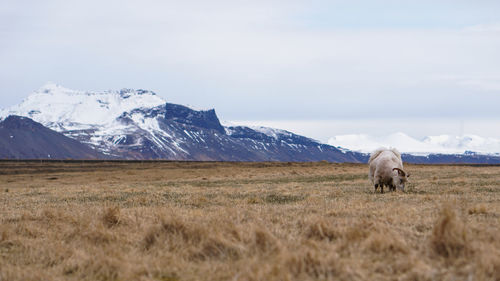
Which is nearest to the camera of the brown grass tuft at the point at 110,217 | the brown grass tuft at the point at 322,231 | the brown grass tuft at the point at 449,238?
the brown grass tuft at the point at 449,238

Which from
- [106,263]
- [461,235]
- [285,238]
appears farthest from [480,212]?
[106,263]

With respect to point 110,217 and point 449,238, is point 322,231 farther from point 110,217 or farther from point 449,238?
point 110,217

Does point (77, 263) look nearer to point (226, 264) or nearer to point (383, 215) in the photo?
point (226, 264)

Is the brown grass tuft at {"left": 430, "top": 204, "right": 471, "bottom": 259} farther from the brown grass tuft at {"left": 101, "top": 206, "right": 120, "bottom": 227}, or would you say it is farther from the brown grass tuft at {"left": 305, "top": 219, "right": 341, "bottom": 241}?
the brown grass tuft at {"left": 101, "top": 206, "right": 120, "bottom": 227}

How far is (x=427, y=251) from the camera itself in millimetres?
7320

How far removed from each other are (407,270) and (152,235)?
4.72 meters

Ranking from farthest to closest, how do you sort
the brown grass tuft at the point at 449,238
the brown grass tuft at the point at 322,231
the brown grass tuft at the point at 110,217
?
1. the brown grass tuft at the point at 110,217
2. the brown grass tuft at the point at 322,231
3. the brown grass tuft at the point at 449,238

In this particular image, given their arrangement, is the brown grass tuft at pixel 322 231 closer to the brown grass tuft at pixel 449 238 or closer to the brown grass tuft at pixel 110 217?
the brown grass tuft at pixel 449 238

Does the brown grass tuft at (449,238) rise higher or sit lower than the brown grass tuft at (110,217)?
higher

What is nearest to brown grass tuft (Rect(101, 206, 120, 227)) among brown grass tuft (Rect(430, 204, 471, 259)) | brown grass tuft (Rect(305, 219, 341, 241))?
brown grass tuft (Rect(305, 219, 341, 241))

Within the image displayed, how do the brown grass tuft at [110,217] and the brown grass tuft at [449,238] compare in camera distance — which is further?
the brown grass tuft at [110,217]

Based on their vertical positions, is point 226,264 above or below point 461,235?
below

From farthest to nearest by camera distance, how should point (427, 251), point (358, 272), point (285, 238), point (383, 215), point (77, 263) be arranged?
point (383, 215) → point (285, 238) → point (77, 263) → point (427, 251) → point (358, 272)

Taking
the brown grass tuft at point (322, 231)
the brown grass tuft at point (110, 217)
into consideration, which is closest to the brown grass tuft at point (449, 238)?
the brown grass tuft at point (322, 231)
